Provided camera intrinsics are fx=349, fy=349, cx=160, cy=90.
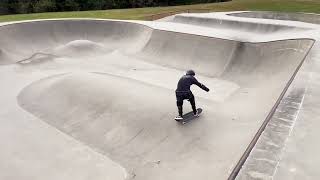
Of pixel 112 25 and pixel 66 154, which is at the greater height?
pixel 112 25

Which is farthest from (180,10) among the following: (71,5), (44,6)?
(44,6)

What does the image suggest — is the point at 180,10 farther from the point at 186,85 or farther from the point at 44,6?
the point at 186,85

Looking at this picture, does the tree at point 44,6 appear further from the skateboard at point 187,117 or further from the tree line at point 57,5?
the skateboard at point 187,117

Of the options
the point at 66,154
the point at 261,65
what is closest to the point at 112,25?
the point at 261,65

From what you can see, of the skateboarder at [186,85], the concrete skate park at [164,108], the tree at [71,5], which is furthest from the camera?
the tree at [71,5]

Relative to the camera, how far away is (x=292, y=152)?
5.07 m

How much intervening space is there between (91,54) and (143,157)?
13215mm

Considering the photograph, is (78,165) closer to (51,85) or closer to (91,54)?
(51,85)

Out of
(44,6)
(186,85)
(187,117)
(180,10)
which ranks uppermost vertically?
(44,6)

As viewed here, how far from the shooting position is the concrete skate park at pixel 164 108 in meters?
6.34

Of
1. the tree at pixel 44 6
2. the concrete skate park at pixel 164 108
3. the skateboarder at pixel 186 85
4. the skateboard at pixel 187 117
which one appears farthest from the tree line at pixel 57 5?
the skateboarder at pixel 186 85

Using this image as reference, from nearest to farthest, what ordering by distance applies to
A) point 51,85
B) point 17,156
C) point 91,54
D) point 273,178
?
point 273,178 → point 17,156 → point 51,85 → point 91,54

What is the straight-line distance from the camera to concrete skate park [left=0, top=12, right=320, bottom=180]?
6340 mm

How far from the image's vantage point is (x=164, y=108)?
1053cm
